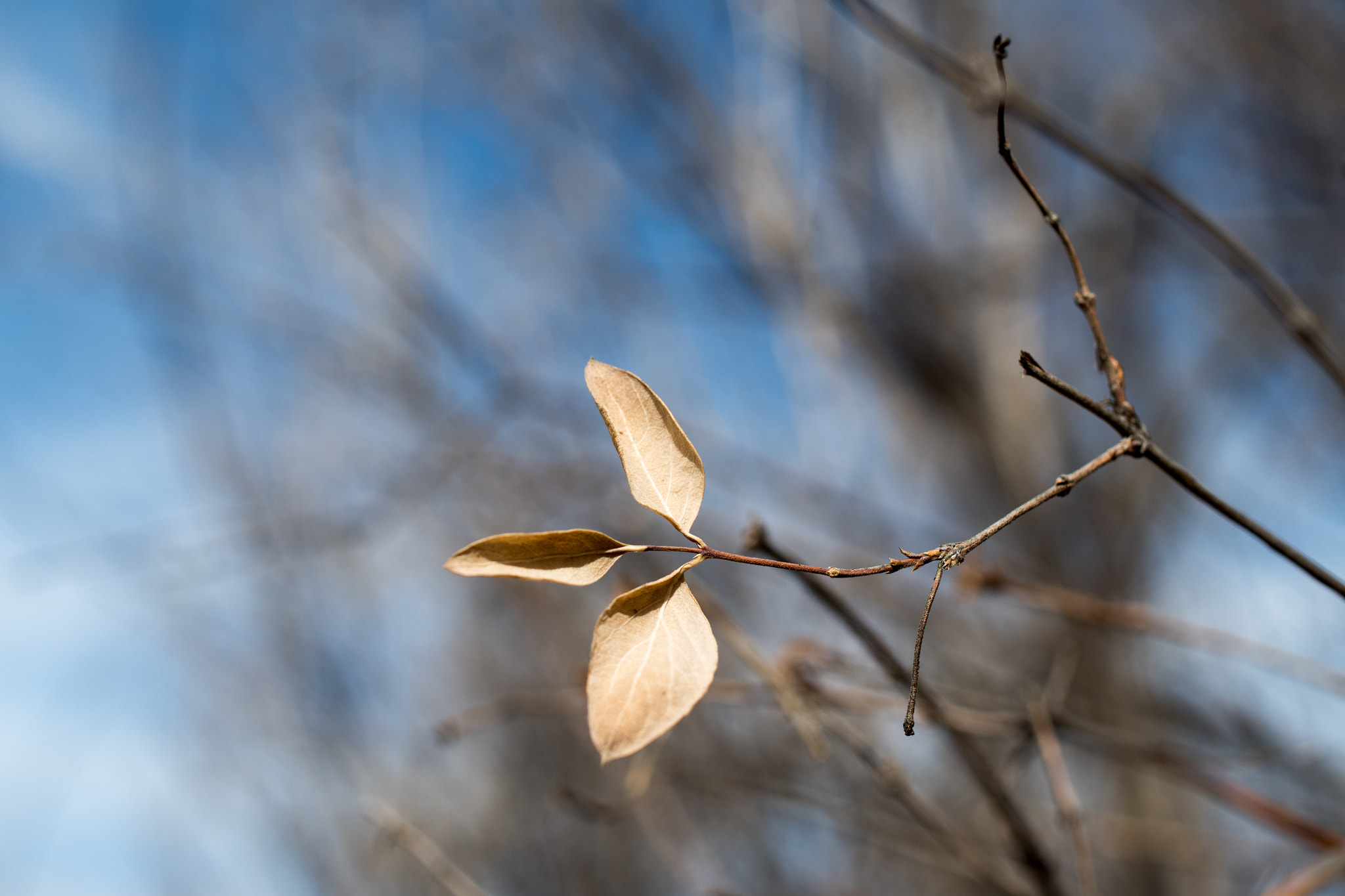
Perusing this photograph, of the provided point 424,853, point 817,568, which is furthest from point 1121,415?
point 424,853

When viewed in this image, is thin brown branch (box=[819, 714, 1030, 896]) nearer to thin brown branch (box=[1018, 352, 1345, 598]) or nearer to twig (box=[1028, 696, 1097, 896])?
twig (box=[1028, 696, 1097, 896])

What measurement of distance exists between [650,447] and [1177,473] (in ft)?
0.68

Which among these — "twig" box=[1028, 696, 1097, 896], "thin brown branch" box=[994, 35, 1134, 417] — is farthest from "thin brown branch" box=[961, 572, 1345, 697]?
"thin brown branch" box=[994, 35, 1134, 417]

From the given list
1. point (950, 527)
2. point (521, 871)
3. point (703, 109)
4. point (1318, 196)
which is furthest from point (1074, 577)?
point (521, 871)

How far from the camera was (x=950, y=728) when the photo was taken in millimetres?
497

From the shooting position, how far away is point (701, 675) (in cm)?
25

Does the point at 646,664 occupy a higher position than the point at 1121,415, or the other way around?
the point at 1121,415

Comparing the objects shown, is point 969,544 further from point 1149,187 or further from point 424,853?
point 424,853

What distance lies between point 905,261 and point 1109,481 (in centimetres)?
77

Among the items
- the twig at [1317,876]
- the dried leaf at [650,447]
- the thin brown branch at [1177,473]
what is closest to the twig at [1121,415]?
the thin brown branch at [1177,473]

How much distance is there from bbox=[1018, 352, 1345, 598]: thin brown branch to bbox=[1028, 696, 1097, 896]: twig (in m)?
0.26

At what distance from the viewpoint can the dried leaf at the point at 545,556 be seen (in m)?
0.26

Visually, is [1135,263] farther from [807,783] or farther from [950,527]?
[807,783]

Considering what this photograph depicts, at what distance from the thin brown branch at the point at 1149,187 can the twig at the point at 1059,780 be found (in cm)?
27
